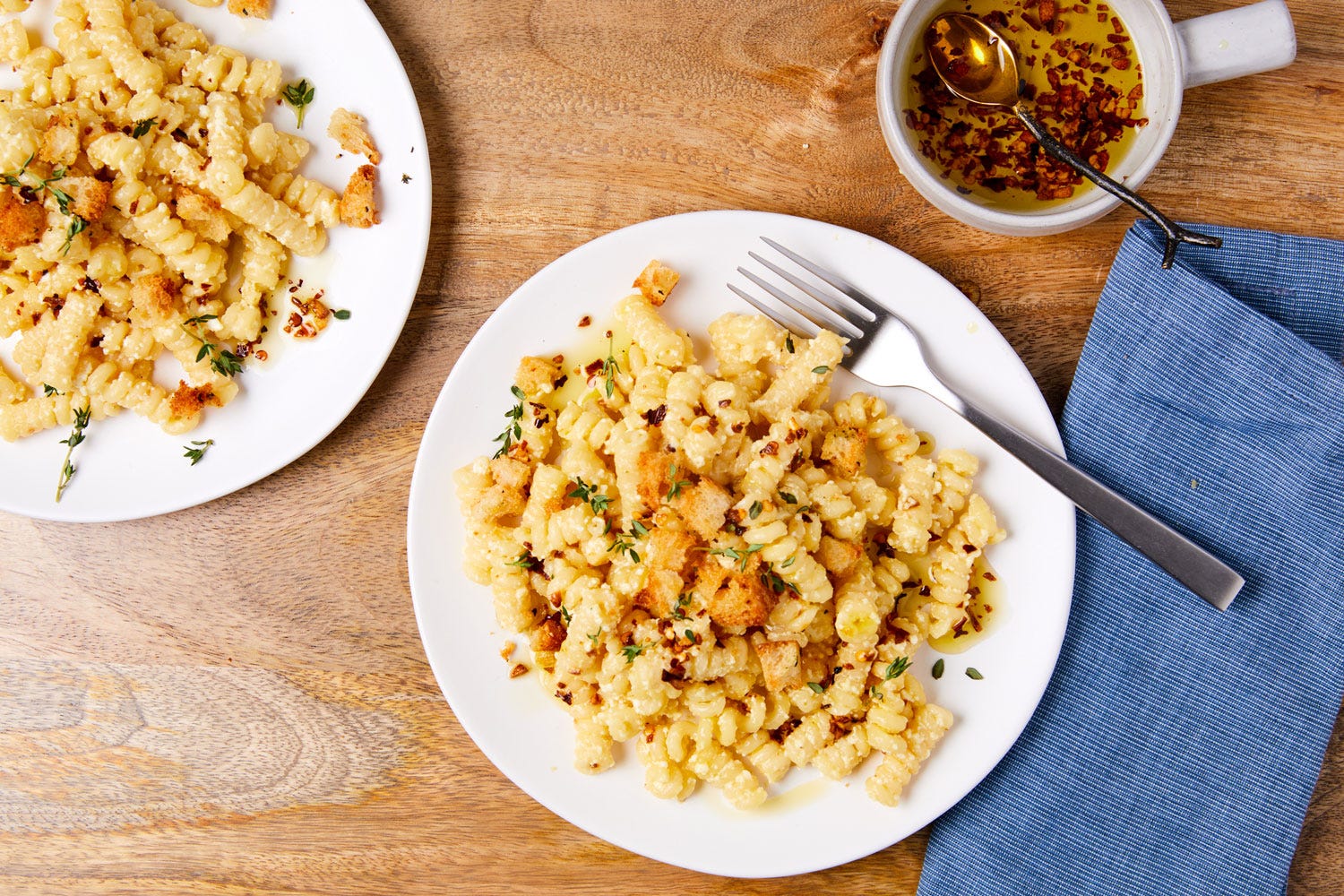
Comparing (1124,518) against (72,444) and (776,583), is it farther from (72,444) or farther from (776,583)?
(72,444)

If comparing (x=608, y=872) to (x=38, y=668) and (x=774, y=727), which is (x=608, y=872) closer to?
(x=774, y=727)

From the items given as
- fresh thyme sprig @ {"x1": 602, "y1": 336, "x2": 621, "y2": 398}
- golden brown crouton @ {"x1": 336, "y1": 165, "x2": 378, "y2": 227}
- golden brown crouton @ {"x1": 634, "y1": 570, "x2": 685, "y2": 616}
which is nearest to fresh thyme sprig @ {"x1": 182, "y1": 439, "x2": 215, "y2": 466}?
golden brown crouton @ {"x1": 336, "y1": 165, "x2": 378, "y2": 227}

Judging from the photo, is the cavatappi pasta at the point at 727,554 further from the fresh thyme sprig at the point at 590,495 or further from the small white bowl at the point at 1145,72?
the small white bowl at the point at 1145,72

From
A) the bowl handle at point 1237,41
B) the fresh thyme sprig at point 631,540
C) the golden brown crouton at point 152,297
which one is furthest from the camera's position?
the golden brown crouton at point 152,297

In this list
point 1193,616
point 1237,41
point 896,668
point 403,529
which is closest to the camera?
point 1237,41

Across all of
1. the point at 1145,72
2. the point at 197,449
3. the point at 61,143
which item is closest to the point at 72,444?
the point at 197,449

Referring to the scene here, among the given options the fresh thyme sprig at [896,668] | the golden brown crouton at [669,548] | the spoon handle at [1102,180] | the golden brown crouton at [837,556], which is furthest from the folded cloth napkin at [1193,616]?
the golden brown crouton at [669,548]

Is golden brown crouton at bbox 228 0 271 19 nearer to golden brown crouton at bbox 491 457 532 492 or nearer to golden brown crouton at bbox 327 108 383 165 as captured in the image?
golden brown crouton at bbox 327 108 383 165
